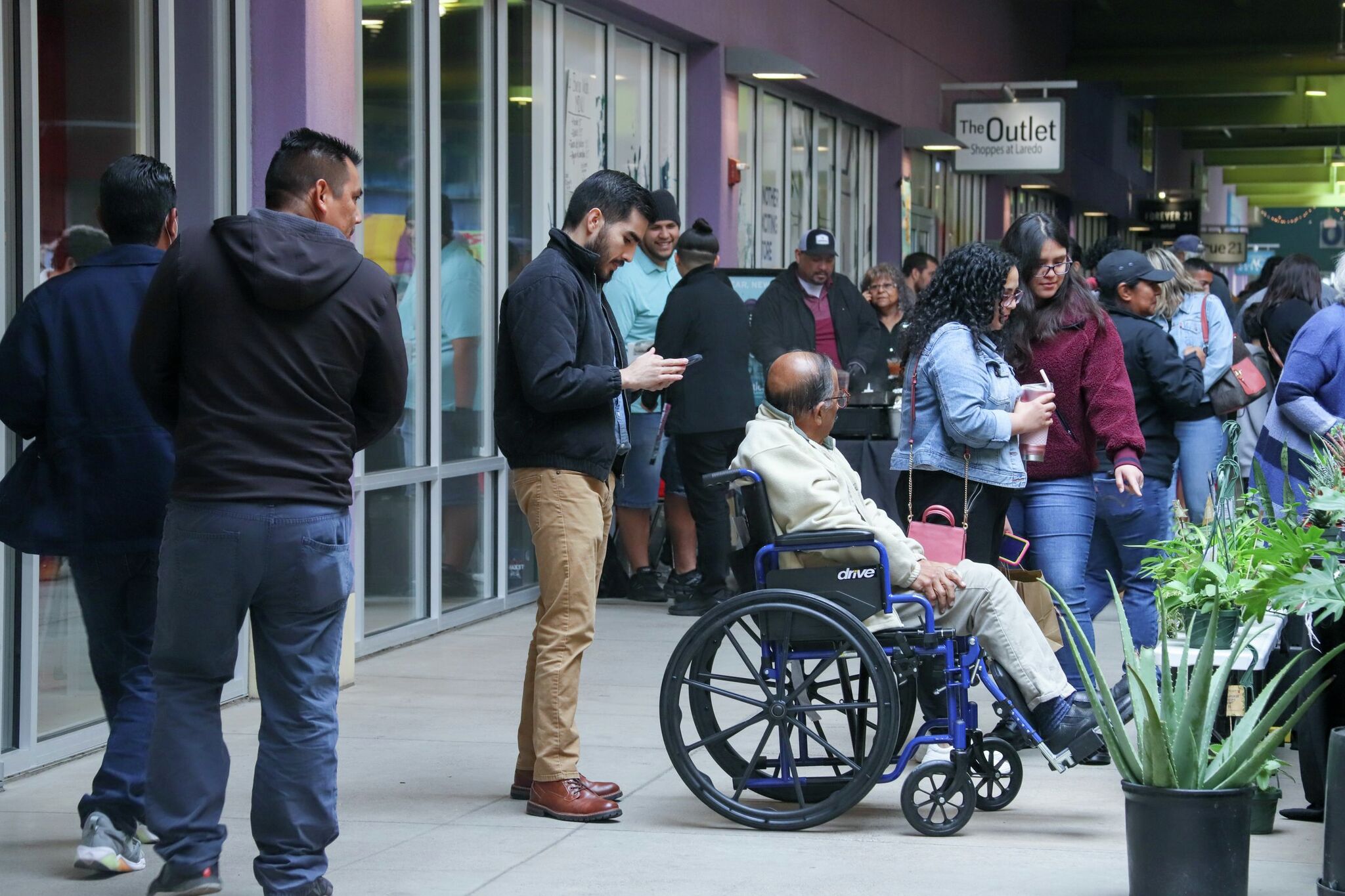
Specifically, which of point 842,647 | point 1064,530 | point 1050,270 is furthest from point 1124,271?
point 842,647

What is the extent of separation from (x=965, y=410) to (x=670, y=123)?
644 centimetres

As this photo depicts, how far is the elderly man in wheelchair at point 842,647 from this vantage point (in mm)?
5008

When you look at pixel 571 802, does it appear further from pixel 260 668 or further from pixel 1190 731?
pixel 1190 731

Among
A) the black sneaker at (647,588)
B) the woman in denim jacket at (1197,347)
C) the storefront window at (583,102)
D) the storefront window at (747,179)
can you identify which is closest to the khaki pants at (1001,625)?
the woman in denim jacket at (1197,347)

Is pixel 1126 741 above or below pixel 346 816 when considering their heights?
above

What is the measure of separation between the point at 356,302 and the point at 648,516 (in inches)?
231

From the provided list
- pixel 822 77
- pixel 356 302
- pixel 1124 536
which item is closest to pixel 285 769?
pixel 356 302

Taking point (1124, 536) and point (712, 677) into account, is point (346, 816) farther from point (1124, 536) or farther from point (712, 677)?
point (1124, 536)

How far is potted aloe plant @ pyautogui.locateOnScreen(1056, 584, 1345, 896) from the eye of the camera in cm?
412

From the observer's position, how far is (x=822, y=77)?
14.8 meters

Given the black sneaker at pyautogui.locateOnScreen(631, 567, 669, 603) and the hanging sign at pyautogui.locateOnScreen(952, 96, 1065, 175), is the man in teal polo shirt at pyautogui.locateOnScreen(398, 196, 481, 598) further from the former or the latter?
the hanging sign at pyautogui.locateOnScreen(952, 96, 1065, 175)

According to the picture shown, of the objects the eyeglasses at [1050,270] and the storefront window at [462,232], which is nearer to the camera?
the eyeglasses at [1050,270]

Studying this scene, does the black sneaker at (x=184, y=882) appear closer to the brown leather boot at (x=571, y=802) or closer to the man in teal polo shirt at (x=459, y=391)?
the brown leather boot at (x=571, y=802)

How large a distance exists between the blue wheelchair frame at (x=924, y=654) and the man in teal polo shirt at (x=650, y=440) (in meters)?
4.50
